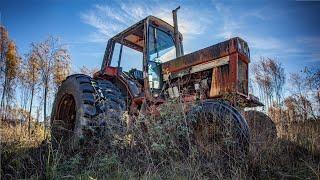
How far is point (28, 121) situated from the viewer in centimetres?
544

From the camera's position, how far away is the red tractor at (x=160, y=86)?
3947 mm

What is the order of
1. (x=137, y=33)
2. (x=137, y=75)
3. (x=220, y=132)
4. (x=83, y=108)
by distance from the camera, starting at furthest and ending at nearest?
1. (x=137, y=33)
2. (x=137, y=75)
3. (x=83, y=108)
4. (x=220, y=132)

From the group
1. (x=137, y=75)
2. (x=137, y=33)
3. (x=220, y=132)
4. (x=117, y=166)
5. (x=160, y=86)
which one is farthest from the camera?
(x=137, y=33)

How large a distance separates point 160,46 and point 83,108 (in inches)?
80.8

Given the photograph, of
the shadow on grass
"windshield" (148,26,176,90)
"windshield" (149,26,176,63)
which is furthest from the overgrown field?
"windshield" (149,26,176,63)

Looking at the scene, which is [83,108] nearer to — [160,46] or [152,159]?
[152,159]

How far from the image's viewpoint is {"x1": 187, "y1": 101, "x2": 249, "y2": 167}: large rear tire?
3396mm

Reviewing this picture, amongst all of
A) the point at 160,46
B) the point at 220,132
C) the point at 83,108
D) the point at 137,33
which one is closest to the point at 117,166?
the point at 220,132

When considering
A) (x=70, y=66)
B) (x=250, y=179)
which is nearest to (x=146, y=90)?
(x=250, y=179)

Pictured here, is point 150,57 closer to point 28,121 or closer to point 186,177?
point 28,121

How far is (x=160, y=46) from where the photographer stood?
5.89m

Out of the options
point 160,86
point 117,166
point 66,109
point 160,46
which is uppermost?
point 160,46

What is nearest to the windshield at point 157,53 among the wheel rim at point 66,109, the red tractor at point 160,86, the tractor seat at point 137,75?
the red tractor at point 160,86

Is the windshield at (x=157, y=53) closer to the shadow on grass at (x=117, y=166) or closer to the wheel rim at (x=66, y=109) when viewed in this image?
the wheel rim at (x=66, y=109)
